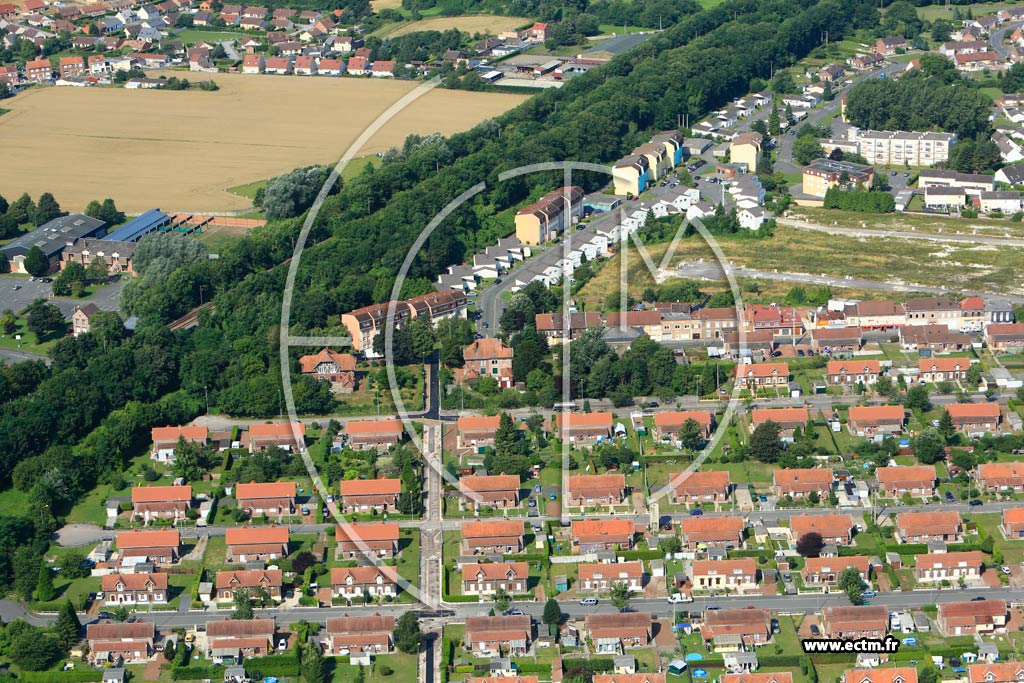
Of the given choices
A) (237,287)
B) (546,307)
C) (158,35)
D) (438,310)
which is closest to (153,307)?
(237,287)

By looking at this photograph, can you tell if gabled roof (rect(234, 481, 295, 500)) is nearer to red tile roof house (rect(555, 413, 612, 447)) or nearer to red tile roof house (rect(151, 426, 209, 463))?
red tile roof house (rect(151, 426, 209, 463))

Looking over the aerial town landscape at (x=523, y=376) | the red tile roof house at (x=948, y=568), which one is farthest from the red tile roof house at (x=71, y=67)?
the red tile roof house at (x=948, y=568)

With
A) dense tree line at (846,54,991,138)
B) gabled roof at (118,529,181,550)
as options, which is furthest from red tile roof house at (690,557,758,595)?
dense tree line at (846,54,991,138)

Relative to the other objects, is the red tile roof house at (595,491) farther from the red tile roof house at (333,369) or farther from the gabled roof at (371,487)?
the red tile roof house at (333,369)

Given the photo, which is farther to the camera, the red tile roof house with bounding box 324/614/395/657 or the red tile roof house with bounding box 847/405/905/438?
the red tile roof house with bounding box 847/405/905/438

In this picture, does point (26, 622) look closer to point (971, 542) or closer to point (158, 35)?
point (971, 542)

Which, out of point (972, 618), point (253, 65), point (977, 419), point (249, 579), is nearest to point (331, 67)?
point (253, 65)
